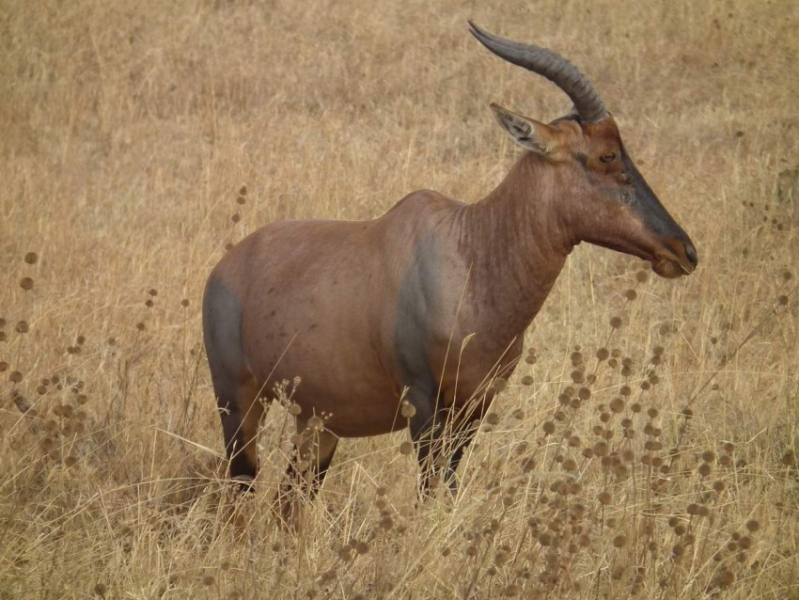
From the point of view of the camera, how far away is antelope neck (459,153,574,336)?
5.47 m

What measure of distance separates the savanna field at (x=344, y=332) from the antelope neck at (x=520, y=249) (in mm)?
395

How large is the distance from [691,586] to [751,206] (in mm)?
5788

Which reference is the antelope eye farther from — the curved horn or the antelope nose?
the antelope nose

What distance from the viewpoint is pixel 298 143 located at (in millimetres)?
11867

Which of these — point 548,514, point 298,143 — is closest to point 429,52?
point 298,143

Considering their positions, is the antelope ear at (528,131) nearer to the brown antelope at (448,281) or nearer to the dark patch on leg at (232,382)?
the brown antelope at (448,281)

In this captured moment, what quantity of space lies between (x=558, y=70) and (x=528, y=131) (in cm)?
31

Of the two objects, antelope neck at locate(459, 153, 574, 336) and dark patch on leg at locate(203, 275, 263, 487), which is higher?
antelope neck at locate(459, 153, 574, 336)

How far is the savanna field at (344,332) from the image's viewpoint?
4.62 meters

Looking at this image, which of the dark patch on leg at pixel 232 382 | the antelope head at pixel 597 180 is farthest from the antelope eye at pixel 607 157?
the dark patch on leg at pixel 232 382

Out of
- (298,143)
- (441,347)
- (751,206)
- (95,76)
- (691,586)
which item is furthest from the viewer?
(95,76)

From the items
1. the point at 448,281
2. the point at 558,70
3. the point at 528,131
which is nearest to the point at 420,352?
the point at 448,281

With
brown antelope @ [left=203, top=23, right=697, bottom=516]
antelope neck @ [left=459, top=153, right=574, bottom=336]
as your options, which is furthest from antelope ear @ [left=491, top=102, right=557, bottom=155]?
antelope neck @ [left=459, top=153, right=574, bottom=336]

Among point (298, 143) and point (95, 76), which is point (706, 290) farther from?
point (95, 76)
